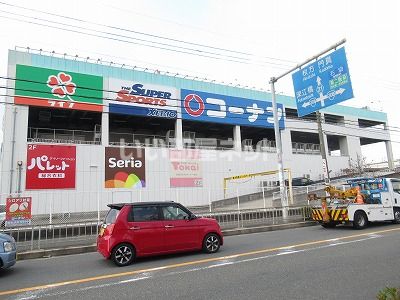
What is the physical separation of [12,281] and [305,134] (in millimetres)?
44188

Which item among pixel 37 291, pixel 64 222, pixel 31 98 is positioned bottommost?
pixel 37 291

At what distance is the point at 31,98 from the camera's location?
2638 cm

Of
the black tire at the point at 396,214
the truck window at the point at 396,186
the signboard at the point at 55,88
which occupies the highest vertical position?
the signboard at the point at 55,88

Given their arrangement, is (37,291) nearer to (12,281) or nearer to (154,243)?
(12,281)

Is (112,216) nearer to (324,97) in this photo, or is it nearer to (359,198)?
(324,97)

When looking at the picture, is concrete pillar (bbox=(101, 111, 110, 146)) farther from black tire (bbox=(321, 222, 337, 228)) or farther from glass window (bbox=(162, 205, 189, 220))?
glass window (bbox=(162, 205, 189, 220))

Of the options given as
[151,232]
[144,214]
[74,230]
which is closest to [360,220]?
[151,232]

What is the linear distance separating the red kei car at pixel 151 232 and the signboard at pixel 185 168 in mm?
21390

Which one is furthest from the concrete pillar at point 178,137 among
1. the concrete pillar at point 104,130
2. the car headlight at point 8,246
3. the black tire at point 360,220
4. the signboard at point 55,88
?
the car headlight at point 8,246

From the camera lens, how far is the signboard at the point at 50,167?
25344 millimetres

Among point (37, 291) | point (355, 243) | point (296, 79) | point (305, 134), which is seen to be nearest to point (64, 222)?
point (37, 291)

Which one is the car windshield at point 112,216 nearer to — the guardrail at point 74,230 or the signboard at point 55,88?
the guardrail at point 74,230

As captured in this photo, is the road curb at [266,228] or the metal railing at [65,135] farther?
the metal railing at [65,135]

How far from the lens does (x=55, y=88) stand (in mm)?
27250
